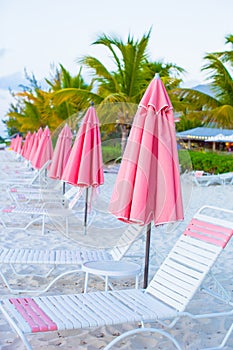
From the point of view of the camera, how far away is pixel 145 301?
9.27ft

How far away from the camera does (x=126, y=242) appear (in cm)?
409

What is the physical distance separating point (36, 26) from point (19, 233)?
12325 millimetres

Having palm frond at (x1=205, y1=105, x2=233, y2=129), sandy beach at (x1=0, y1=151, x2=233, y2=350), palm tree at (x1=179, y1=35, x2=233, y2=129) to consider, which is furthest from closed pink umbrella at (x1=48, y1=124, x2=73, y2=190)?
palm tree at (x1=179, y1=35, x2=233, y2=129)

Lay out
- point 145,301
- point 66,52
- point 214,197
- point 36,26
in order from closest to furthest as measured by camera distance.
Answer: point 145,301
point 214,197
point 36,26
point 66,52

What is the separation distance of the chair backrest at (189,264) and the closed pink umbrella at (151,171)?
10.1 inches

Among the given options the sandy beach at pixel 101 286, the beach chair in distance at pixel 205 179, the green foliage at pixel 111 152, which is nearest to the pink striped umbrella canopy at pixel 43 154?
the sandy beach at pixel 101 286

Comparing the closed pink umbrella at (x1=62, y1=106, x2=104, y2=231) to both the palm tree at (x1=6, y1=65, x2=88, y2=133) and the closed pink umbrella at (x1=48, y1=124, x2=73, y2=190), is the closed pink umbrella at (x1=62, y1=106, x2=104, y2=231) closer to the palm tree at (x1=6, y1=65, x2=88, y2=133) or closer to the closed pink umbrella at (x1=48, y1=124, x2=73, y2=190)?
the closed pink umbrella at (x1=48, y1=124, x2=73, y2=190)

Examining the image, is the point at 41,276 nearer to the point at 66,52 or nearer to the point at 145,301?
the point at 145,301

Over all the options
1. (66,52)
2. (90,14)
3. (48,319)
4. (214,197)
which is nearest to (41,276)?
(48,319)

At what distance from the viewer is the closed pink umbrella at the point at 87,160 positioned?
18.7 feet

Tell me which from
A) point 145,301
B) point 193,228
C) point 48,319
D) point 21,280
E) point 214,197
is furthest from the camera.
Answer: point 214,197

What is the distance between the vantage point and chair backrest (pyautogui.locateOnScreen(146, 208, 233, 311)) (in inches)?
114

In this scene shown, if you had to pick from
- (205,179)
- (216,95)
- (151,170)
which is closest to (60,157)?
(151,170)

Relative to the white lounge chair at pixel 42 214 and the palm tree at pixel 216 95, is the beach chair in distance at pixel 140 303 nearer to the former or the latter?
the white lounge chair at pixel 42 214
